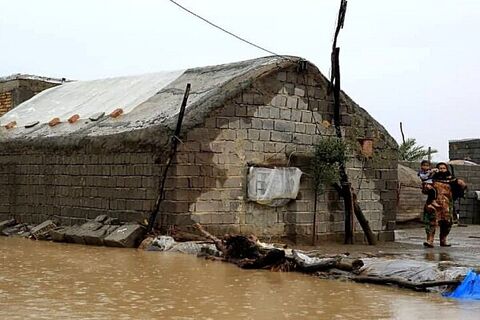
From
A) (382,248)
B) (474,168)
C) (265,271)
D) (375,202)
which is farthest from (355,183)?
(474,168)

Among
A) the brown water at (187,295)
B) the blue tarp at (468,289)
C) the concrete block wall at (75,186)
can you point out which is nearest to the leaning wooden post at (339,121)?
the concrete block wall at (75,186)

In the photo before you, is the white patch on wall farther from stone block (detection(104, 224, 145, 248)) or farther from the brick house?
stone block (detection(104, 224, 145, 248))

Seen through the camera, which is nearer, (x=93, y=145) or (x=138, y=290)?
(x=138, y=290)

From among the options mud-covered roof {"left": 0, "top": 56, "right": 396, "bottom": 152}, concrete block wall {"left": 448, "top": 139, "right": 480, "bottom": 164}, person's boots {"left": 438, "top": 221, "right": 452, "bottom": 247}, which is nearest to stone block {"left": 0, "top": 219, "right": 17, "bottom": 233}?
mud-covered roof {"left": 0, "top": 56, "right": 396, "bottom": 152}

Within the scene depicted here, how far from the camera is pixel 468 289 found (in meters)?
6.45

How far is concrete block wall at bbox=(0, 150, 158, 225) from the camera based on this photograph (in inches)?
447

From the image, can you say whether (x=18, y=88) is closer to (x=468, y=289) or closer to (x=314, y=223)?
(x=314, y=223)

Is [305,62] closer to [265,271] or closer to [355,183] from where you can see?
[355,183]

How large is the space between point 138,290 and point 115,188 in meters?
5.41

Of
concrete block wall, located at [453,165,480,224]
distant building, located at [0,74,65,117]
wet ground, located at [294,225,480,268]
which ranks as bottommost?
wet ground, located at [294,225,480,268]

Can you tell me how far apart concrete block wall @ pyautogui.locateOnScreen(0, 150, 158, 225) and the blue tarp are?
5.54 meters

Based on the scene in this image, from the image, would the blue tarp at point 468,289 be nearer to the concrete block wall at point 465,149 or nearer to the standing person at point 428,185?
the standing person at point 428,185

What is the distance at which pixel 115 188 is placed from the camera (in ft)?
38.6

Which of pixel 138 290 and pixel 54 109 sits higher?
pixel 54 109
